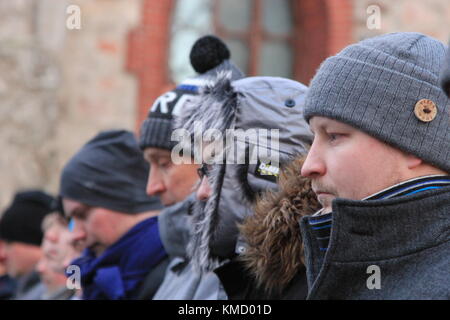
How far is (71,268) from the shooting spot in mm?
3977

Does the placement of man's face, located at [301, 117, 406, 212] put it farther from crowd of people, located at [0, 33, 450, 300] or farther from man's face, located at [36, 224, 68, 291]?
man's face, located at [36, 224, 68, 291]

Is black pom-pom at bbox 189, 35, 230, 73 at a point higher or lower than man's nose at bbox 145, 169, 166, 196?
higher

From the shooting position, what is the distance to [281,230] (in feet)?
7.97

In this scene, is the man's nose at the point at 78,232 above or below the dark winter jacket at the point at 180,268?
below

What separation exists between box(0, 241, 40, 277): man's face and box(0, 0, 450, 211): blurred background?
133 cm

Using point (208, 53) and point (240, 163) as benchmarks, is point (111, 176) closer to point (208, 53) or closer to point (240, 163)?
point (208, 53)

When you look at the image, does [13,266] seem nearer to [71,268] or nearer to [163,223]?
[71,268]

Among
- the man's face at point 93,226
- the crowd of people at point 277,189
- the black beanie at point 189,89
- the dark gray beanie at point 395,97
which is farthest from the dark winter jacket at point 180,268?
the dark gray beanie at point 395,97

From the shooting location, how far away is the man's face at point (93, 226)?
399 cm

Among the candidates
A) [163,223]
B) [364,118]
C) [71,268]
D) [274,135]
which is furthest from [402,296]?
[71,268]

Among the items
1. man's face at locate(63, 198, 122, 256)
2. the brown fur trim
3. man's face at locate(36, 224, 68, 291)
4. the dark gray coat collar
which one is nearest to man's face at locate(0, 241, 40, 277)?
man's face at locate(36, 224, 68, 291)

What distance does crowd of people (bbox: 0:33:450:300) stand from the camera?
1946mm

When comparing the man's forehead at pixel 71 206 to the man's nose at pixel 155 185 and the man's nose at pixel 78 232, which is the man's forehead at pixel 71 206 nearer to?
the man's nose at pixel 78 232

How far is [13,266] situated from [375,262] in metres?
4.26
